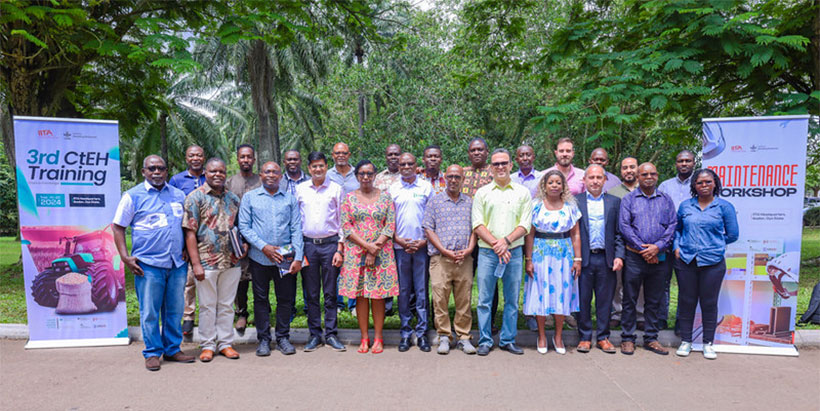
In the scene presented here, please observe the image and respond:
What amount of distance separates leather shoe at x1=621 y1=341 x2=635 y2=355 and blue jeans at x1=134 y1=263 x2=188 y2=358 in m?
4.69

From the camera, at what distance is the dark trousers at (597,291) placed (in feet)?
18.1

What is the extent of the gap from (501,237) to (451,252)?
1.80 feet

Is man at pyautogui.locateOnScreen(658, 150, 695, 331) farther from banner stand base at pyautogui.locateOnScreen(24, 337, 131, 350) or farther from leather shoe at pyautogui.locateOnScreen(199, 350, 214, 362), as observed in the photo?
banner stand base at pyautogui.locateOnScreen(24, 337, 131, 350)

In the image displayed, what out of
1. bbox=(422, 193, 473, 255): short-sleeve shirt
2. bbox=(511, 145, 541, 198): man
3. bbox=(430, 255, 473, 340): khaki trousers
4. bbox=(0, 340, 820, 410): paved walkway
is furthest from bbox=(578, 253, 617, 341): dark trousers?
bbox=(422, 193, 473, 255): short-sleeve shirt

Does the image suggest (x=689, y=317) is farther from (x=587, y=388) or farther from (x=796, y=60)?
(x=796, y=60)

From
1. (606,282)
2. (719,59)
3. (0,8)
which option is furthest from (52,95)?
(719,59)

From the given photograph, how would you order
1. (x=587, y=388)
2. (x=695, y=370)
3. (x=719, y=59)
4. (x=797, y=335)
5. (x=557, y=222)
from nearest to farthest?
(x=587, y=388) < (x=695, y=370) < (x=557, y=222) < (x=797, y=335) < (x=719, y=59)

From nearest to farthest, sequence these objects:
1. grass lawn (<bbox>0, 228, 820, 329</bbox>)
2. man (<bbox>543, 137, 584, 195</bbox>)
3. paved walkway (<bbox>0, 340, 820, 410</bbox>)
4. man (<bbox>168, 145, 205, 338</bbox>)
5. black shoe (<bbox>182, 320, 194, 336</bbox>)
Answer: paved walkway (<bbox>0, 340, 820, 410</bbox>)
black shoe (<bbox>182, 320, 194, 336</bbox>)
man (<bbox>168, 145, 205, 338</bbox>)
man (<bbox>543, 137, 584, 195</bbox>)
grass lawn (<bbox>0, 228, 820, 329</bbox>)

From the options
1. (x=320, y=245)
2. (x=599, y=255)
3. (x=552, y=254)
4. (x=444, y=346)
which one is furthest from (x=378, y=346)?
(x=599, y=255)

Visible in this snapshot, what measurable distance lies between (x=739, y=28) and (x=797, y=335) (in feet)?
12.6

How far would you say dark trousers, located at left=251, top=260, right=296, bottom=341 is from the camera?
5414 millimetres

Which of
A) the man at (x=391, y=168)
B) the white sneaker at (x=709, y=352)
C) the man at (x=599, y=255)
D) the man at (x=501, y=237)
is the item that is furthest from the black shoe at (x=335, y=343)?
the white sneaker at (x=709, y=352)

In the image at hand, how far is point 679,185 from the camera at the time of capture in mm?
6234

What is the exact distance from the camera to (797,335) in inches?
228
